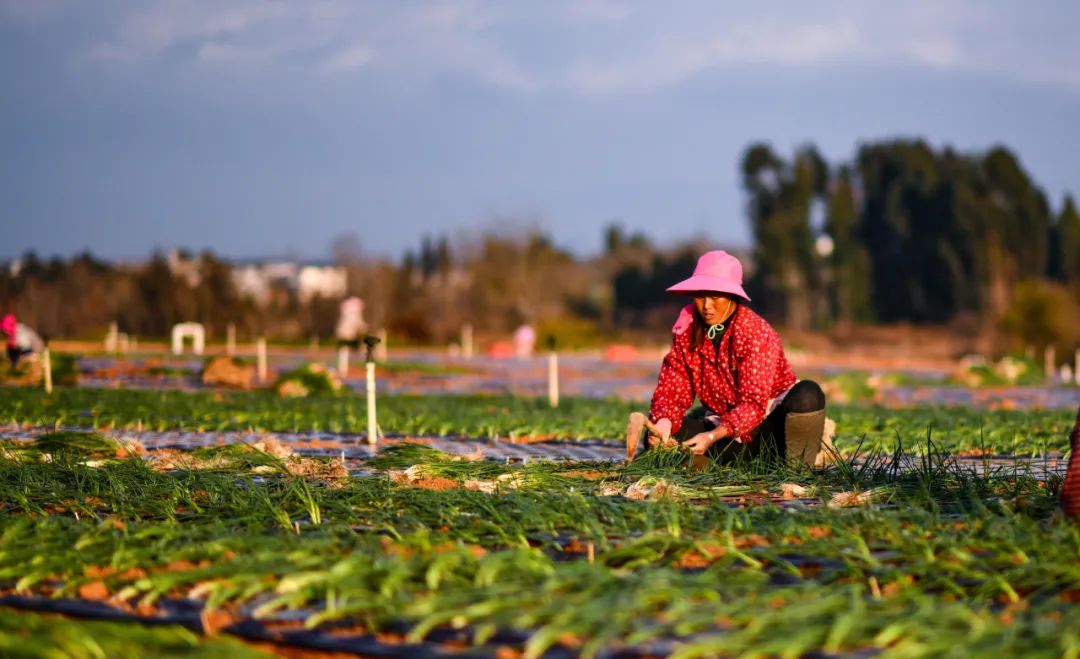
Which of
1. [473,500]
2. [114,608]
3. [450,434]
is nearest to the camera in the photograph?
[114,608]

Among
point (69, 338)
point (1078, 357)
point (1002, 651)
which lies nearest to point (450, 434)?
point (1002, 651)

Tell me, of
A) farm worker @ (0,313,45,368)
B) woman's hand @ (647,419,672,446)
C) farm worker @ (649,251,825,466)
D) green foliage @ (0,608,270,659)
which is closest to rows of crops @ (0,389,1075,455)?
farm worker @ (649,251,825,466)

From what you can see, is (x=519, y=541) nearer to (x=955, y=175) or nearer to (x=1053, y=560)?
(x=1053, y=560)

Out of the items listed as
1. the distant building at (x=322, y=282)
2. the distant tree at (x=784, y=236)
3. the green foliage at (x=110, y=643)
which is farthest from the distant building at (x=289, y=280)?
the green foliage at (x=110, y=643)

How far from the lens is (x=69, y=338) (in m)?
44.8

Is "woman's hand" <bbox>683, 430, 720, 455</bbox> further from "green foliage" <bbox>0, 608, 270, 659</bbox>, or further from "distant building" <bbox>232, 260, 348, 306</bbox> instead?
"distant building" <bbox>232, 260, 348, 306</bbox>

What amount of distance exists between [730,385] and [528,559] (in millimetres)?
3289

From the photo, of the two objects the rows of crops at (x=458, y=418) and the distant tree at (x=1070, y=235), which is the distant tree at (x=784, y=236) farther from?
the rows of crops at (x=458, y=418)

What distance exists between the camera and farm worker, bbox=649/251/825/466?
6824 millimetres

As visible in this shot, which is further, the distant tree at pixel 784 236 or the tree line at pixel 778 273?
the distant tree at pixel 784 236

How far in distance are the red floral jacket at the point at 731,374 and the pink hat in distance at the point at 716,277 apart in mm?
174

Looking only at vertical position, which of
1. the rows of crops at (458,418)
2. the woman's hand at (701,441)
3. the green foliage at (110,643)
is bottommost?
the rows of crops at (458,418)

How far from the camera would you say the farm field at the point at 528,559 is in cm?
345

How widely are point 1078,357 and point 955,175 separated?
23.9 m
